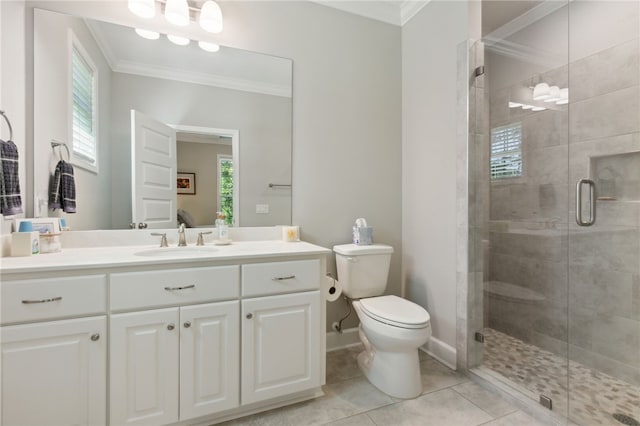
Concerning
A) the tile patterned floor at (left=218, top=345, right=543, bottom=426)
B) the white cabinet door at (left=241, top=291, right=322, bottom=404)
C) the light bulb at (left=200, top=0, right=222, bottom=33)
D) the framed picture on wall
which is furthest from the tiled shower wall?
the framed picture on wall

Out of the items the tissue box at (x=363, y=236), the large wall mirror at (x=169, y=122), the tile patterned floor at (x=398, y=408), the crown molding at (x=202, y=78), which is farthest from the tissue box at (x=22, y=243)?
the tissue box at (x=363, y=236)

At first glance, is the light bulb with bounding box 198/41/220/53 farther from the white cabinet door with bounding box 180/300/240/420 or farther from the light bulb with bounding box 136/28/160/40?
the white cabinet door with bounding box 180/300/240/420

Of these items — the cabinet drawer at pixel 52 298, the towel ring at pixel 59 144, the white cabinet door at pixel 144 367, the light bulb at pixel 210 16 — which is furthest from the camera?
the light bulb at pixel 210 16

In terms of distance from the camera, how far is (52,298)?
3.72 ft

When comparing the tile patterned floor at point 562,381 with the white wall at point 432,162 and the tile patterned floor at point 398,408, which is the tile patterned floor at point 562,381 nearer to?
the tile patterned floor at point 398,408

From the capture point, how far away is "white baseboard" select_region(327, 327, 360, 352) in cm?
221

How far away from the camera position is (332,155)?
2213mm

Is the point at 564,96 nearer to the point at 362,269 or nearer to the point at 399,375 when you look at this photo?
the point at 362,269

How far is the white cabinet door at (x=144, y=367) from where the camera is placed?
1226mm

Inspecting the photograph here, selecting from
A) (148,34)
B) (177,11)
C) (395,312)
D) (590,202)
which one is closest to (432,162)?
(590,202)

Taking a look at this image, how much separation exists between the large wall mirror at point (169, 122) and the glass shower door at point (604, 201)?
193 centimetres

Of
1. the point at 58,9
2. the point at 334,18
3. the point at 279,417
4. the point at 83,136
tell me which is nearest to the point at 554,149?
the point at 334,18

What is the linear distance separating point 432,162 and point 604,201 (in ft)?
3.40

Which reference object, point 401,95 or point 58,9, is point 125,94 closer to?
point 58,9
